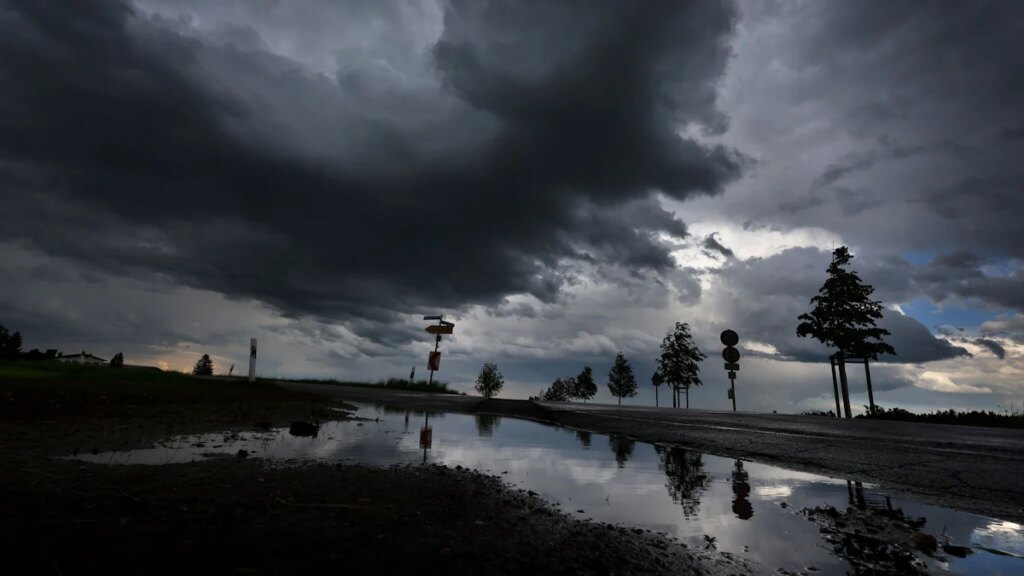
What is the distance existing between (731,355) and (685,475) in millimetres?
20182

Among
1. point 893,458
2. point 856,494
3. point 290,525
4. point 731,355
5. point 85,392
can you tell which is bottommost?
point 290,525

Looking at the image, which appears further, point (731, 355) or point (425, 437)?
point (731, 355)

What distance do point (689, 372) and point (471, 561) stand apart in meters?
46.1

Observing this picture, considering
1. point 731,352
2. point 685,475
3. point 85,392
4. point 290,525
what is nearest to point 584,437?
point 685,475

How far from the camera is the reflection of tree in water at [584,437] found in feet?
25.0

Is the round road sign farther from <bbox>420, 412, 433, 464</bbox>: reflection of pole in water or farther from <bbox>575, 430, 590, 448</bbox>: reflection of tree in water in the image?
<bbox>420, 412, 433, 464</bbox>: reflection of pole in water

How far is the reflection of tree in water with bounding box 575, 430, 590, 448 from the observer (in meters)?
7.61

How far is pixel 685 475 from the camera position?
5.07 m

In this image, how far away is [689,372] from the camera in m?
44.8

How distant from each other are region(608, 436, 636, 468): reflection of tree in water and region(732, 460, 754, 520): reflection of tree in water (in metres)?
1.25

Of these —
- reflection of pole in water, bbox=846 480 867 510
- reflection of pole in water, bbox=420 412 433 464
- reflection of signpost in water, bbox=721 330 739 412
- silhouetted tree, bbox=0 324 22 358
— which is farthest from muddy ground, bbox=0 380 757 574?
silhouetted tree, bbox=0 324 22 358

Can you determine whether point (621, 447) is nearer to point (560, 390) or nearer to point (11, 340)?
point (560, 390)

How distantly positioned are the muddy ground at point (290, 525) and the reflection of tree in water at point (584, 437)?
3.18m

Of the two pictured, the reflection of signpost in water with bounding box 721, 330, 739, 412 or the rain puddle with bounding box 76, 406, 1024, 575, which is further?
the reflection of signpost in water with bounding box 721, 330, 739, 412
